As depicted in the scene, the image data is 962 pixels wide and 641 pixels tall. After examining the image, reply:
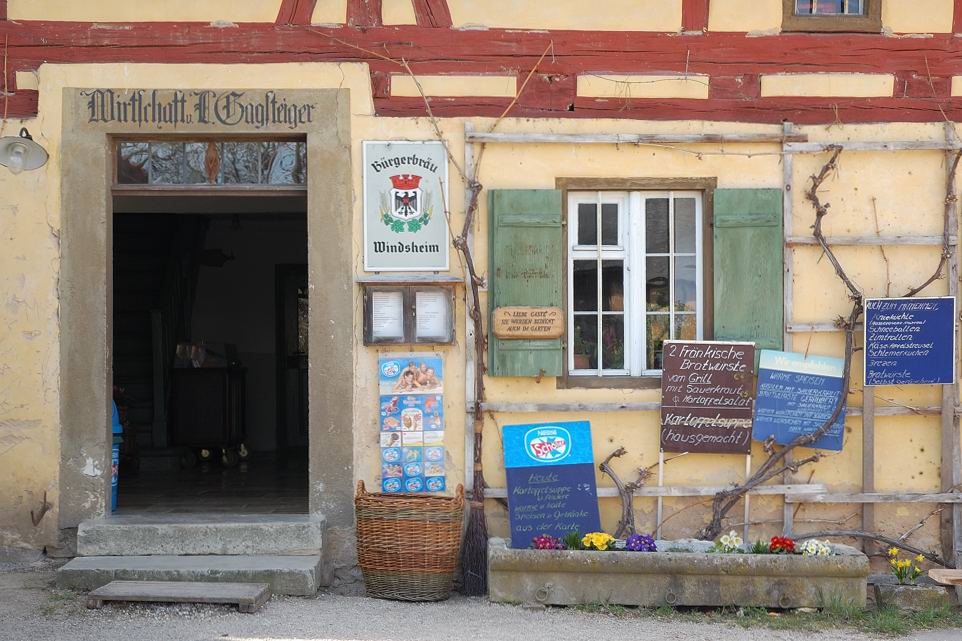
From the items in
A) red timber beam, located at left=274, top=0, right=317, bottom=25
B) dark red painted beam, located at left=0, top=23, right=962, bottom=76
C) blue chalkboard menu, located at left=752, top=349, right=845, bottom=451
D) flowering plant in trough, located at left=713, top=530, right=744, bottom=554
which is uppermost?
red timber beam, located at left=274, top=0, right=317, bottom=25

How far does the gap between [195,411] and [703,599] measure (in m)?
5.98

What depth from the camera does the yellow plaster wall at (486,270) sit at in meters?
7.48

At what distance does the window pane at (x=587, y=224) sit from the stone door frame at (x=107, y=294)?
5.21 ft

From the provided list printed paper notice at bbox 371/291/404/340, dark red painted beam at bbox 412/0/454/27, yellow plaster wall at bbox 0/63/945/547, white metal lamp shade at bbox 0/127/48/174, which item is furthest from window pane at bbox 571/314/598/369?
white metal lamp shade at bbox 0/127/48/174

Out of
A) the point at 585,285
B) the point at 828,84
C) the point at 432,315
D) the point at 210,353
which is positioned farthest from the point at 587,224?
the point at 210,353

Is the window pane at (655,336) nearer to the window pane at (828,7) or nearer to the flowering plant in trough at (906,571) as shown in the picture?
the flowering plant in trough at (906,571)

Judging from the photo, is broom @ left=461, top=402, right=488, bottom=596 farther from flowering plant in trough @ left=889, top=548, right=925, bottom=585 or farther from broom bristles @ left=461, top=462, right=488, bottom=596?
flowering plant in trough @ left=889, top=548, right=925, bottom=585

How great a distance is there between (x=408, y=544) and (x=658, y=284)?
2483 mm

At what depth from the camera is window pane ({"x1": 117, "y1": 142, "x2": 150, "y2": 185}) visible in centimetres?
769

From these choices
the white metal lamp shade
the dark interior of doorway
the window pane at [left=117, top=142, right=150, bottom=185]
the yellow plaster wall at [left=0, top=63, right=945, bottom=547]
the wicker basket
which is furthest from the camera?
the dark interior of doorway

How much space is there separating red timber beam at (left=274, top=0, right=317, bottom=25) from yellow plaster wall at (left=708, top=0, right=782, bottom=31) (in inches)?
108

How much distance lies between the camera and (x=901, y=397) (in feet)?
25.3

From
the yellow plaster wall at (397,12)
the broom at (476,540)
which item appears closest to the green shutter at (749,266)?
the broom at (476,540)

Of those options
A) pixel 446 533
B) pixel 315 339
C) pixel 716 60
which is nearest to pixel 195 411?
pixel 315 339
